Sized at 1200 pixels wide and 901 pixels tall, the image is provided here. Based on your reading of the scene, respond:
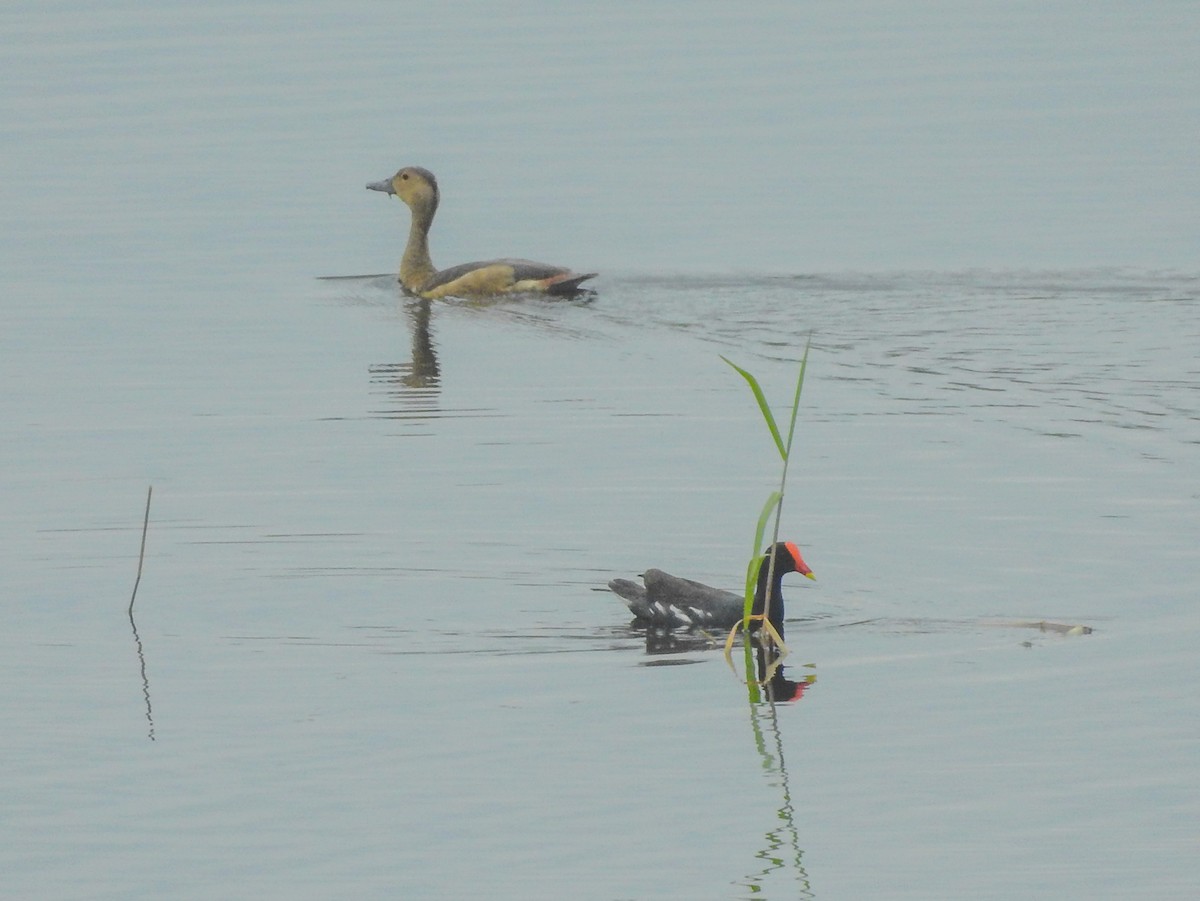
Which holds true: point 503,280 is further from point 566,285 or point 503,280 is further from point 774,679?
point 774,679

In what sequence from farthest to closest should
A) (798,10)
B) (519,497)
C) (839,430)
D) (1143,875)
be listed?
1. (798,10)
2. (839,430)
3. (519,497)
4. (1143,875)

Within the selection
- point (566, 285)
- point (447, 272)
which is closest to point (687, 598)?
point (566, 285)

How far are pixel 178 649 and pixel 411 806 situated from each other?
8.77 ft

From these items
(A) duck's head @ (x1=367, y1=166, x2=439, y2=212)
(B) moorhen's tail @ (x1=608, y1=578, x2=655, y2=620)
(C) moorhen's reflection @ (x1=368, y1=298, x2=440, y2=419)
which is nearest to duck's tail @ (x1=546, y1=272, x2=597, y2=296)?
(C) moorhen's reflection @ (x1=368, y1=298, x2=440, y2=419)

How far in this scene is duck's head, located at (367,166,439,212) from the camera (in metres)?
24.1

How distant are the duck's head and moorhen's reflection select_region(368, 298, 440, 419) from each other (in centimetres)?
347

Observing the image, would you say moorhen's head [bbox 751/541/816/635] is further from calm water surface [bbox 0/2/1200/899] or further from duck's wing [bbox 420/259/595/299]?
duck's wing [bbox 420/259/595/299]

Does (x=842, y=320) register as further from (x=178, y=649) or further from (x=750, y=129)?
(x=750, y=129)

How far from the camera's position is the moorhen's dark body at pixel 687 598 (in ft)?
37.0

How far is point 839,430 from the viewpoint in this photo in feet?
50.7

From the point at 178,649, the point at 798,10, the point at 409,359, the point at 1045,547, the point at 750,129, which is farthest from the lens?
the point at 798,10

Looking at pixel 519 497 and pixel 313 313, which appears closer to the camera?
pixel 519 497

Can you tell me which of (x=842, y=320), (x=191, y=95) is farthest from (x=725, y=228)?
(x=191, y=95)

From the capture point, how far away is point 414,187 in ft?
79.8
